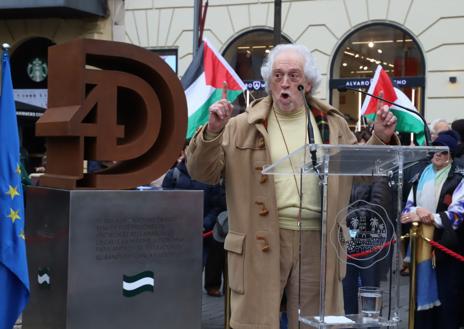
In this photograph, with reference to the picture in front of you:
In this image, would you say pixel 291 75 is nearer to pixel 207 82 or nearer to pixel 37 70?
pixel 207 82

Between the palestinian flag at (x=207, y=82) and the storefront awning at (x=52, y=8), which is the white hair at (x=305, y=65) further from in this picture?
the storefront awning at (x=52, y=8)

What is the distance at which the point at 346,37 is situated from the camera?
16.4m

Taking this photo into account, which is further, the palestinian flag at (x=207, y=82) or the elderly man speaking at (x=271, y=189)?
the palestinian flag at (x=207, y=82)

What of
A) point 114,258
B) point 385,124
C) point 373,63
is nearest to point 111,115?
point 114,258

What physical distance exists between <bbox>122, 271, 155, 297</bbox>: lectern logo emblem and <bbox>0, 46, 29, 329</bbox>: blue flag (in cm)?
58

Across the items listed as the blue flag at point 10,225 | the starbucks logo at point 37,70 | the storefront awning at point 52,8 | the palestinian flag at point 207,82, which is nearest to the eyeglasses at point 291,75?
the blue flag at point 10,225

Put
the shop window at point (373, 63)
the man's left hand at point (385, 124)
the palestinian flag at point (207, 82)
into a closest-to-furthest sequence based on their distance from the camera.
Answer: the man's left hand at point (385, 124) < the palestinian flag at point (207, 82) < the shop window at point (373, 63)

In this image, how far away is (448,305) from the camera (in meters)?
6.86

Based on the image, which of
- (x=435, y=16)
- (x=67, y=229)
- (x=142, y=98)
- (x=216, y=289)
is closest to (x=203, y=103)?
(x=216, y=289)

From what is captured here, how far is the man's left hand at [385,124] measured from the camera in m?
3.98

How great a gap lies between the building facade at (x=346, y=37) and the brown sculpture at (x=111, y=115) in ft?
35.7

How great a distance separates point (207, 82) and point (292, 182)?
5452mm

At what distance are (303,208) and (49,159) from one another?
2.06 metres

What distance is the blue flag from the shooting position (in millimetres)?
4660
